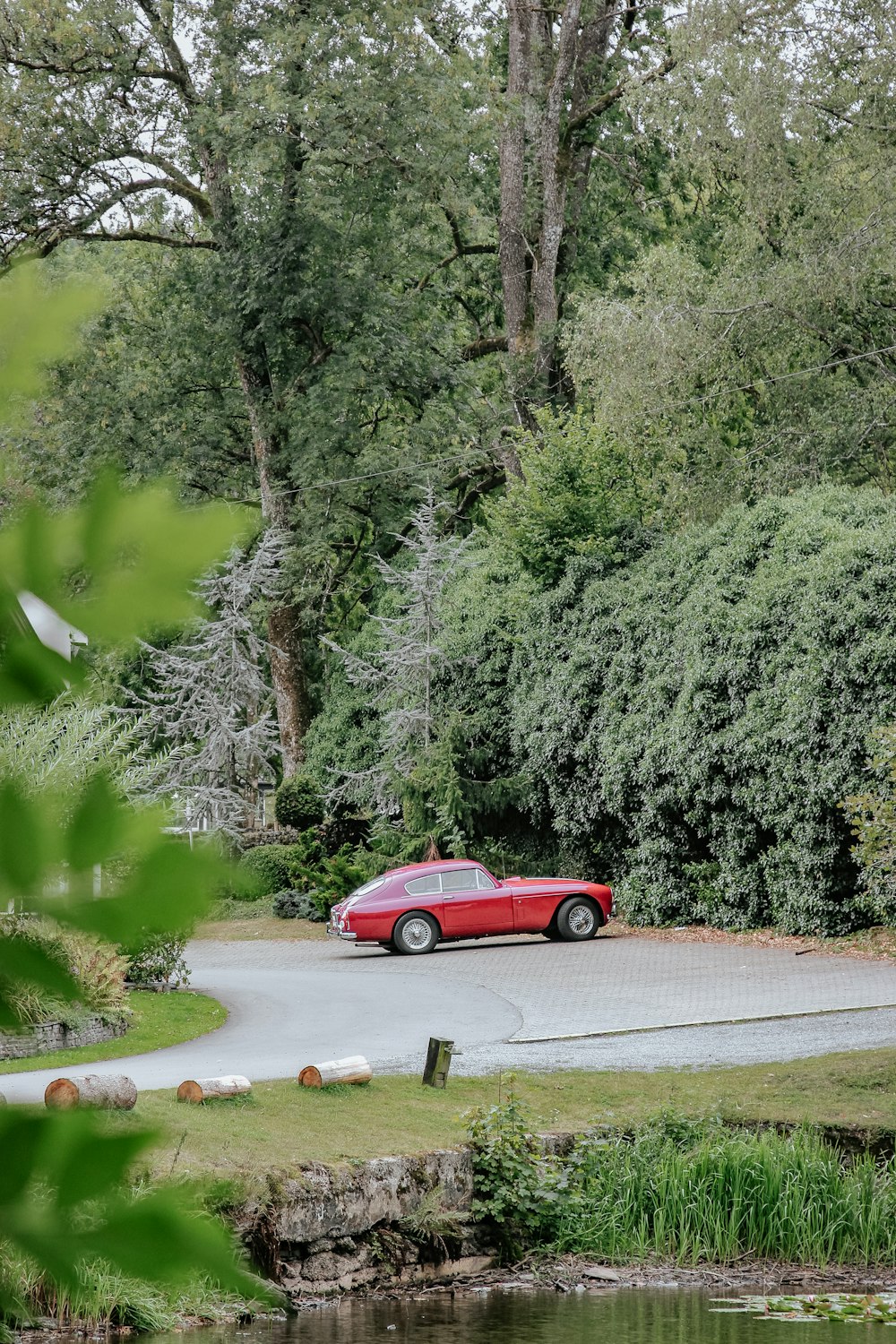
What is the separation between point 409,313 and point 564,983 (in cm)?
1655

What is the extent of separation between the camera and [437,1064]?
404 inches

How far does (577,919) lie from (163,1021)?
301 inches

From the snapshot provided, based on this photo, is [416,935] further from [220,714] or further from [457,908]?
→ [220,714]

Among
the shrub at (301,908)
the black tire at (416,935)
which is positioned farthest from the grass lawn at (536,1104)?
the shrub at (301,908)

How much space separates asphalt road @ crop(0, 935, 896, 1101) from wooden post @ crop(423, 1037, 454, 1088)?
3.04 feet

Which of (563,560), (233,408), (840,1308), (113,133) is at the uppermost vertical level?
(113,133)

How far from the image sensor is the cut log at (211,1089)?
9.30 m

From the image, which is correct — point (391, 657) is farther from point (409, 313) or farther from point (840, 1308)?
point (840, 1308)

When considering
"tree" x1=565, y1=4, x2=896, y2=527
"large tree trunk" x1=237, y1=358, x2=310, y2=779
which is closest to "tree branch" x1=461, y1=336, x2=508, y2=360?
"large tree trunk" x1=237, y1=358, x2=310, y2=779

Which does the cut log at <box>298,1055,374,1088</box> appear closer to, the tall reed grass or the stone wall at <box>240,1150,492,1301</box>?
the stone wall at <box>240,1150,492,1301</box>

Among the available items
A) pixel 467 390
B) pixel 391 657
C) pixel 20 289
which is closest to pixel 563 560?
pixel 391 657

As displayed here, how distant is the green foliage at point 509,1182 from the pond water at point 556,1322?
59 centimetres

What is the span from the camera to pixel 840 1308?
25.8 ft

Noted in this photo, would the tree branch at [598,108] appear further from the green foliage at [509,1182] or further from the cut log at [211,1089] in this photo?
the green foliage at [509,1182]
